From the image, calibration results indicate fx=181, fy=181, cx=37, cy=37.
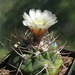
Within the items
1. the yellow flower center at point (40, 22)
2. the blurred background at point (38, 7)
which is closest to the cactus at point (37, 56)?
the yellow flower center at point (40, 22)

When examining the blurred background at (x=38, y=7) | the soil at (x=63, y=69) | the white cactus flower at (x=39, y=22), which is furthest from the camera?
the blurred background at (x=38, y=7)

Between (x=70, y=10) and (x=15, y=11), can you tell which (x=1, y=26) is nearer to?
(x=15, y=11)

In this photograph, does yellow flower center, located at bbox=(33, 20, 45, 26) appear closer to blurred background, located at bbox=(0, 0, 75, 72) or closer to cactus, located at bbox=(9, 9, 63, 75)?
cactus, located at bbox=(9, 9, 63, 75)

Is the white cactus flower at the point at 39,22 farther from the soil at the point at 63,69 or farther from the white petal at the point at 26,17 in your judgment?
the soil at the point at 63,69

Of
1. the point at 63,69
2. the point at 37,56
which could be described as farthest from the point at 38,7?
the point at 37,56

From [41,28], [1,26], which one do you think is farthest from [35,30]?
[1,26]

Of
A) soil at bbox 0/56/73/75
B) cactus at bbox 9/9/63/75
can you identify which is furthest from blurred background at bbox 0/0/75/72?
cactus at bbox 9/9/63/75

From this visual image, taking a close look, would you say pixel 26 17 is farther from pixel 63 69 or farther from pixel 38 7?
pixel 38 7
